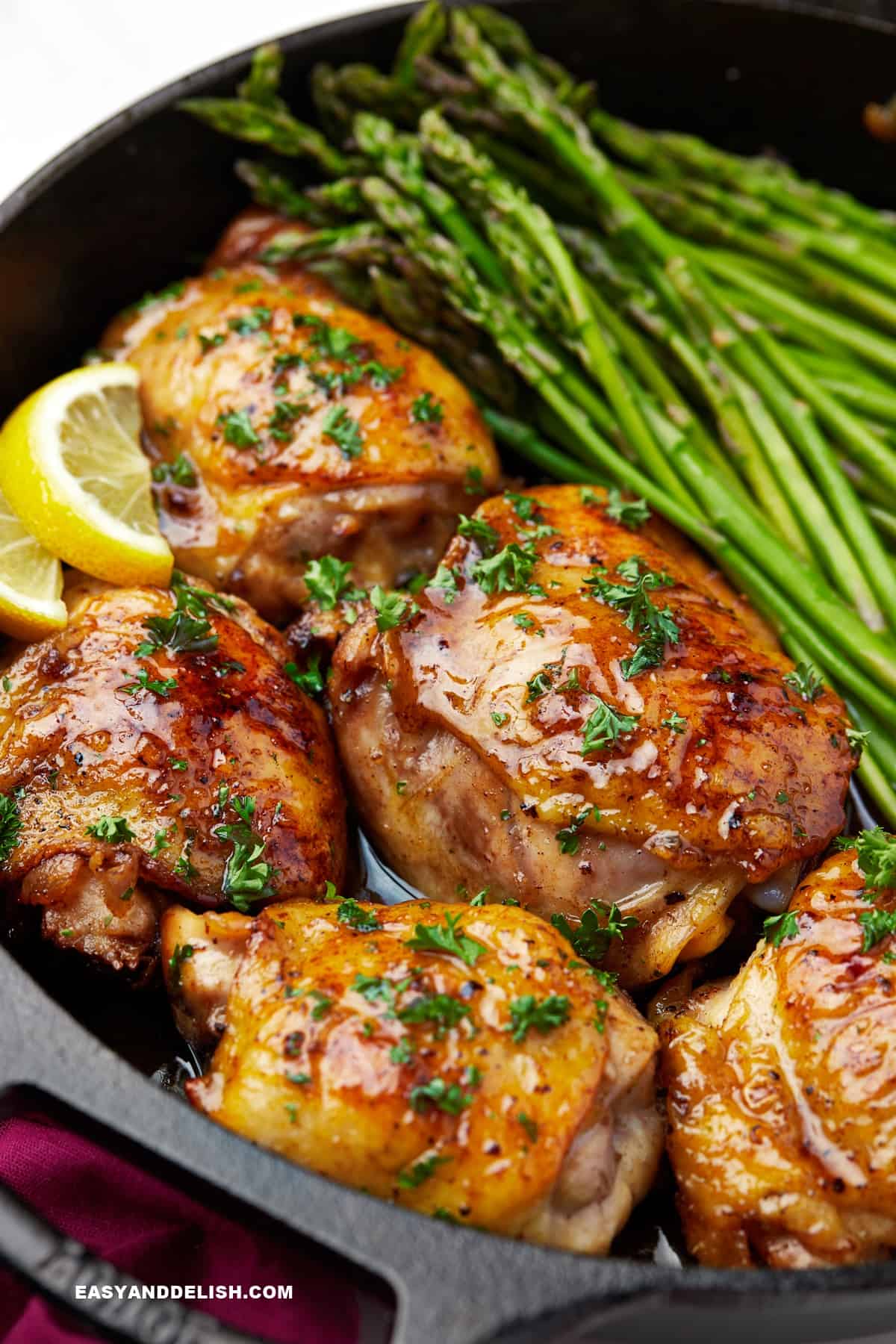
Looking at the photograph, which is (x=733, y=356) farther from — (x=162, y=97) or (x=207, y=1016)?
(x=207, y=1016)

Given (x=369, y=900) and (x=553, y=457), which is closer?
(x=369, y=900)

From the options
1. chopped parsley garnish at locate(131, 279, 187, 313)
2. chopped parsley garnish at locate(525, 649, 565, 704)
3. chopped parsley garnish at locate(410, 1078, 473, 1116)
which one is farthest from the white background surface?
chopped parsley garnish at locate(410, 1078, 473, 1116)

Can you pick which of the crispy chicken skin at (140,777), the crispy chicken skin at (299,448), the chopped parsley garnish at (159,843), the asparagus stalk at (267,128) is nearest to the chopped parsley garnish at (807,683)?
the crispy chicken skin at (299,448)

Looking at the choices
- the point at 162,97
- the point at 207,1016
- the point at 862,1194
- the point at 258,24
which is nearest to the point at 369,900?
the point at 207,1016

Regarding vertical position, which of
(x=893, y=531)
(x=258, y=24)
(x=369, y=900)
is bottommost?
(x=893, y=531)

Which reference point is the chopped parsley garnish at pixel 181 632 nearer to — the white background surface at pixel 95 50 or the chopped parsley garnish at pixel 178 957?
the chopped parsley garnish at pixel 178 957

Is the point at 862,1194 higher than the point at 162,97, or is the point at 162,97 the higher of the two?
the point at 162,97

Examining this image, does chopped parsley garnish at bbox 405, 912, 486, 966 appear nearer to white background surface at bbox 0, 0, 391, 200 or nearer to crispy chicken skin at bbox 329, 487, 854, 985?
crispy chicken skin at bbox 329, 487, 854, 985
